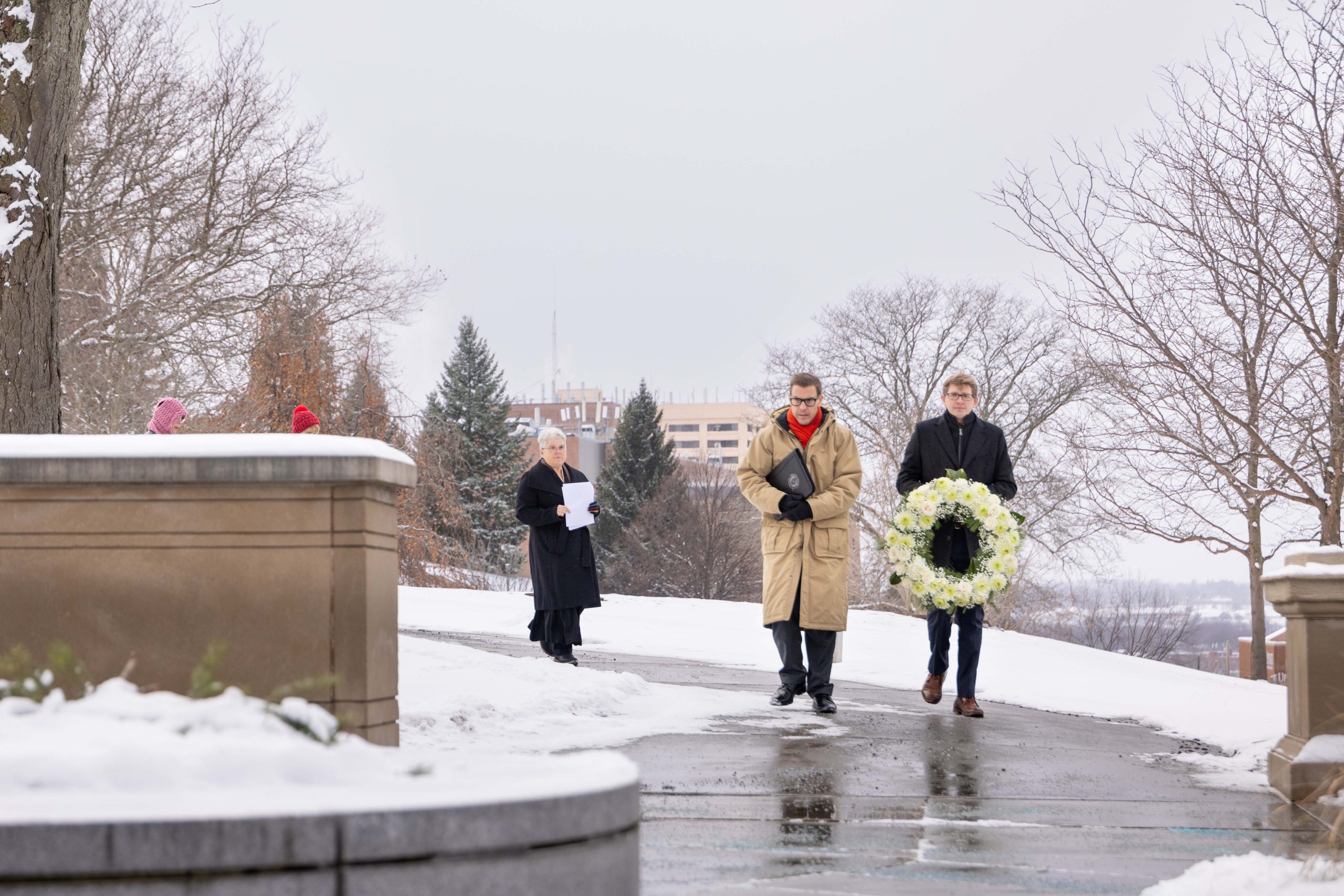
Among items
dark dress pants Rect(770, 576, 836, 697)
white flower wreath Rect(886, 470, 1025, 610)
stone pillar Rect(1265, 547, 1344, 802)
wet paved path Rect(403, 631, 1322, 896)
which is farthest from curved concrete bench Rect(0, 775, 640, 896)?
white flower wreath Rect(886, 470, 1025, 610)

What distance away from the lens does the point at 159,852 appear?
273 cm

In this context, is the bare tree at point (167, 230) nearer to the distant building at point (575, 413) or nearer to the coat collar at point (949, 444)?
the coat collar at point (949, 444)

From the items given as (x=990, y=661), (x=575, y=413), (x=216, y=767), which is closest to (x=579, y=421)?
(x=575, y=413)

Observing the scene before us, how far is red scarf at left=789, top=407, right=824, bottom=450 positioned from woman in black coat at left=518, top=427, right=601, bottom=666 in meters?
2.43

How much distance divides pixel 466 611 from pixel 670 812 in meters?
13.7

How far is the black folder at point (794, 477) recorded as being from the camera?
8867mm

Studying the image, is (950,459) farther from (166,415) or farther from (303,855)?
(303,855)

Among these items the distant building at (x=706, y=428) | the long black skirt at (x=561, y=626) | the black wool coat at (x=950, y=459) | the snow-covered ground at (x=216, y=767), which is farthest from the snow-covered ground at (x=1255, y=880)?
the distant building at (x=706, y=428)

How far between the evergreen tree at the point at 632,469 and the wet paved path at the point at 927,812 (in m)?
54.6

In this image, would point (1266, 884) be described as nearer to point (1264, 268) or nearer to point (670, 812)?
point (670, 812)

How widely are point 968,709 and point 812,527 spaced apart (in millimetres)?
1583

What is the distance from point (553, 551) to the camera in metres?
11.1

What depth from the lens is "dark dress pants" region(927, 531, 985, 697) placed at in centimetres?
891

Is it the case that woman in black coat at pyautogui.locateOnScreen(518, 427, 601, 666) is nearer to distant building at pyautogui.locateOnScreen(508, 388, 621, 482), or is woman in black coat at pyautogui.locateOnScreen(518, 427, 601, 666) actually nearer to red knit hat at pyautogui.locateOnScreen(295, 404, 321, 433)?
red knit hat at pyautogui.locateOnScreen(295, 404, 321, 433)
